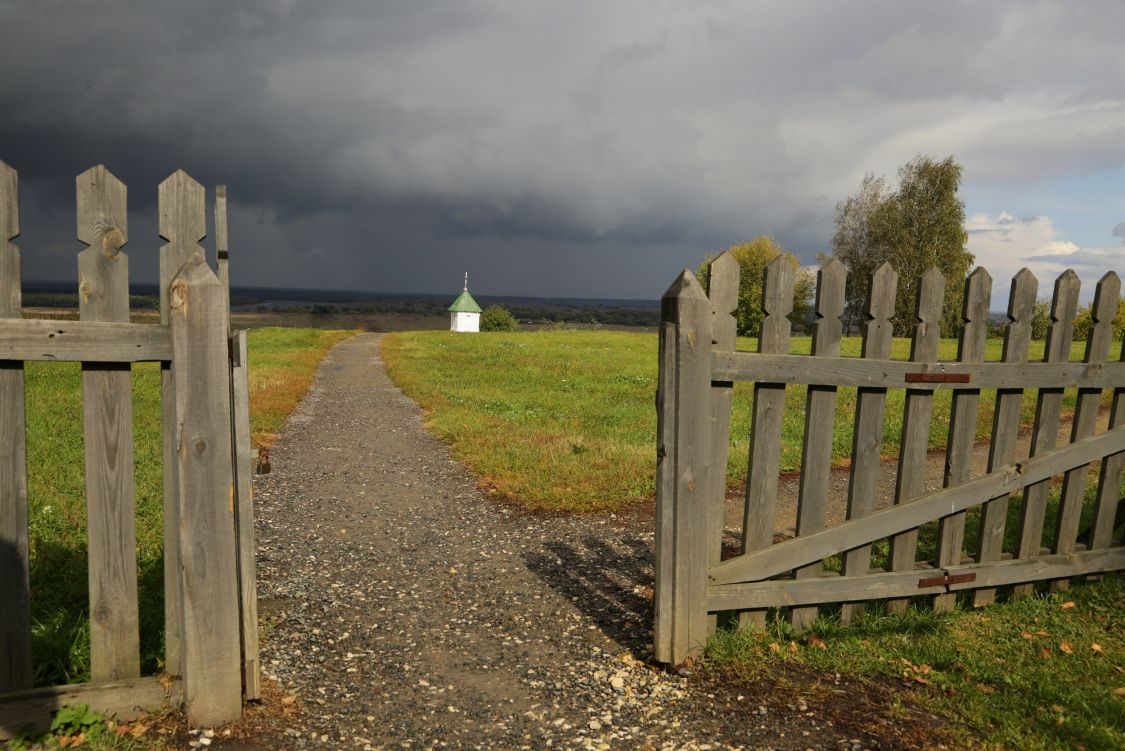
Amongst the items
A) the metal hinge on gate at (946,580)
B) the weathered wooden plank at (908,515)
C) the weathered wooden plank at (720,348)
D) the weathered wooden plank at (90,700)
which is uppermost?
the weathered wooden plank at (720,348)

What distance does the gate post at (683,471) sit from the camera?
4273mm

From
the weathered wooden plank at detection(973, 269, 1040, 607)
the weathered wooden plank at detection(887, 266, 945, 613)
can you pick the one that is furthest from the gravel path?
the weathered wooden plank at detection(973, 269, 1040, 607)

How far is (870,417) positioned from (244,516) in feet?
12.4

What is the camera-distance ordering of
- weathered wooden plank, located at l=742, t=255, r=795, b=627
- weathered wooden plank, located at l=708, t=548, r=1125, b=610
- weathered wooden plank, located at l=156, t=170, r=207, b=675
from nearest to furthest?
weathered wooden plank, located at l=156, t=170, r=207, b=675, weathered wooden plank, located at l=742, t=255, r=795, b=627, weathered wooden plank, located at l=708, t=548, r=1125, b=610

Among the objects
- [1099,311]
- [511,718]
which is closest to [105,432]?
[511,718]

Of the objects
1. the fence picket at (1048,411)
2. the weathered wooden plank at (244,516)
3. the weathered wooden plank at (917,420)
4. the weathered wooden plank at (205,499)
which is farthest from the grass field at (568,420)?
the weathered wooden plank at (205,499)

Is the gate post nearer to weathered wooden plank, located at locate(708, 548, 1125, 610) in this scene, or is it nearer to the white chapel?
weathered wooden plank, located at locate(708, 548, 1125, 610)

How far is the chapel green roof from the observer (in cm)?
7225

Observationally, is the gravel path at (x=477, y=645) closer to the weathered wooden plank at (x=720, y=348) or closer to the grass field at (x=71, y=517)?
the grass field at (x=71, y=517)

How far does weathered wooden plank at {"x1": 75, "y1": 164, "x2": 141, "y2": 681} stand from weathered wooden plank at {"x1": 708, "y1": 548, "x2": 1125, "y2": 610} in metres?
3.27

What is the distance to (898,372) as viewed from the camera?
4754 millimetres

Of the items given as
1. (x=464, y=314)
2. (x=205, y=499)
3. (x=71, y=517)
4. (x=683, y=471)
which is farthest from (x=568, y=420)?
(x=464, y=314)

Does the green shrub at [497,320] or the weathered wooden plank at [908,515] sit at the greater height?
the weathered wooden plank at [908,515]

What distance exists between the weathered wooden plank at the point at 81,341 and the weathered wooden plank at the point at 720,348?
2.88m
